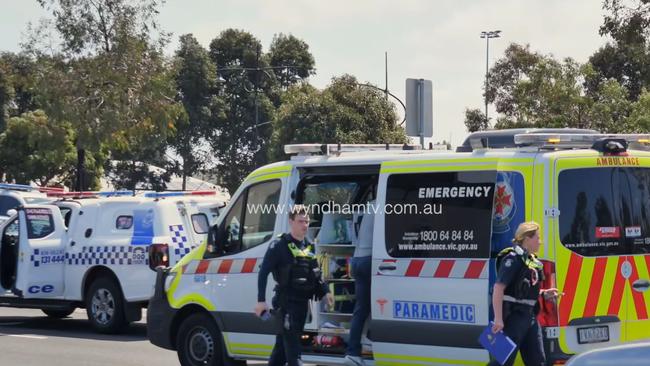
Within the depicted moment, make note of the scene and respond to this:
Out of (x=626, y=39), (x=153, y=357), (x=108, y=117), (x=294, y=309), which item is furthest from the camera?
(x=108, y=117)

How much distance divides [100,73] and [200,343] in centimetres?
2052

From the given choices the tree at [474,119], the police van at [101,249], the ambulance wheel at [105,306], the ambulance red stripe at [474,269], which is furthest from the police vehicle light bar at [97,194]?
the tree at [474,119]

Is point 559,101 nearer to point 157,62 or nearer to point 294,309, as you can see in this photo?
point 157,62

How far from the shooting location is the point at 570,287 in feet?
27.6

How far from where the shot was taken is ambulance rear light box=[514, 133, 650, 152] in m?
8.73

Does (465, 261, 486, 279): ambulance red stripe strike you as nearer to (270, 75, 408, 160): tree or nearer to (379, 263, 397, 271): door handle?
(379, 263, 397, 271): door handle

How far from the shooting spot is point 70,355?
13.1m

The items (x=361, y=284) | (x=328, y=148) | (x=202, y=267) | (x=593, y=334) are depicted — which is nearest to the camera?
(x=593, y=334)

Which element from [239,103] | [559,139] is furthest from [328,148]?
[239,103]

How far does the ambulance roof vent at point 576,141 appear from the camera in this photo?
873 centimetres

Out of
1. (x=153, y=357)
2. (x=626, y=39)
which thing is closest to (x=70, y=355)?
(x=153, y=357)

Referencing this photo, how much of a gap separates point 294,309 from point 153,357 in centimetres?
428

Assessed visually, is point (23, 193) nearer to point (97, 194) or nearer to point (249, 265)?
point (97, 194)

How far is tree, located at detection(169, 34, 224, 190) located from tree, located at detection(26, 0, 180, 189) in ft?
69.9
